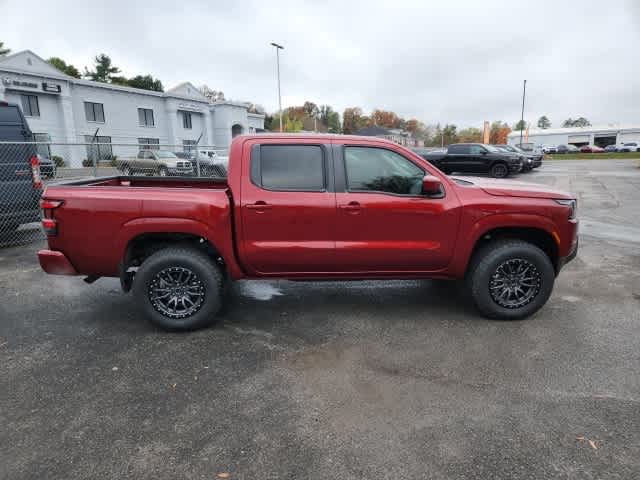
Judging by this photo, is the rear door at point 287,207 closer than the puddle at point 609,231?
Yes

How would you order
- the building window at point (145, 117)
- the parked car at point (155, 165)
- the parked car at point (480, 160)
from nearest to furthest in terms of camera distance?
the parked car at point (155, 165), the parked car at point (480, 160), the building window at point (145, 117)

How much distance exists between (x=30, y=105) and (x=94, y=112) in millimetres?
4824

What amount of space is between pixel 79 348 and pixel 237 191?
204cm

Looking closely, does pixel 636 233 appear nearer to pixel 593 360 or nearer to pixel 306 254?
pixel 593 360

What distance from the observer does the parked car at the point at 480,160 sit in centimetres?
2036

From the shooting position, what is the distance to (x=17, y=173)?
7363mm

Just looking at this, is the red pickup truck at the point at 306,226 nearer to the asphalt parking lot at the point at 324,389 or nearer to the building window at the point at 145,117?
the asphalt parking lot at the point at 324,389

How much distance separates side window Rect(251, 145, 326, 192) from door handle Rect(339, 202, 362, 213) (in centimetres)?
28

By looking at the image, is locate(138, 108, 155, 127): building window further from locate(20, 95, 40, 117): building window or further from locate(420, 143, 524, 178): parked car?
locate(420, 143, 524, 178): parked car

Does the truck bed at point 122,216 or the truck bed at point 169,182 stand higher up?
the truck bed at point 169,182

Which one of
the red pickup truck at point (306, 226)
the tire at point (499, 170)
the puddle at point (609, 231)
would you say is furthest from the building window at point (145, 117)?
the red pickup truck at point (306, 226)

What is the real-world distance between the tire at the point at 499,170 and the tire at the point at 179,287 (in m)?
19.1

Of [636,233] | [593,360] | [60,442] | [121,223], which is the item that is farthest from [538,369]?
[636,233]

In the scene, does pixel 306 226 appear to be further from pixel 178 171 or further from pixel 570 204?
pixel 178 171
